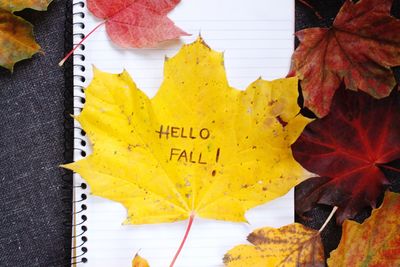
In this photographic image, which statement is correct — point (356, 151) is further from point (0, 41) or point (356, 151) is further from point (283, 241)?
point (0, 41)

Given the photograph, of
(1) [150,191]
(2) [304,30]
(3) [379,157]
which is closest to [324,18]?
(2) [304,30]

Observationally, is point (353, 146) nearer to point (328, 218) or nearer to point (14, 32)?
point (328, 218)

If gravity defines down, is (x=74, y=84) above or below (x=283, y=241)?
above

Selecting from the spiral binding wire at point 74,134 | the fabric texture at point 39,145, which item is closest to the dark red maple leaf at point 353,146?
the fabric texture at point 39,145

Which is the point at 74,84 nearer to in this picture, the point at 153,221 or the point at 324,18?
the point at 153,221

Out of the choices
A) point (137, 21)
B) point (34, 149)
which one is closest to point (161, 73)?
point (137, 21)

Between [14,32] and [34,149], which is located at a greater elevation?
[14,32]

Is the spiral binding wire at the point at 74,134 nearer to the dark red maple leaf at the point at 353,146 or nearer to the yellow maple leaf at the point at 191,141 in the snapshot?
the yellow maple leaf at the point at 191,141
